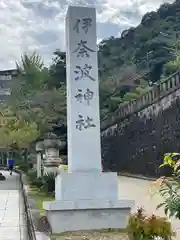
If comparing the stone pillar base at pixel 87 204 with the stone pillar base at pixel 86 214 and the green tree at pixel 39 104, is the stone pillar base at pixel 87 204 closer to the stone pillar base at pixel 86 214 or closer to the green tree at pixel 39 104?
the stone pillar base at pixel 86 214

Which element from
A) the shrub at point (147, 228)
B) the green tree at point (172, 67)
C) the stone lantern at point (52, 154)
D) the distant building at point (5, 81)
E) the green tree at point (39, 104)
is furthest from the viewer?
the distant building at point (5, 81)

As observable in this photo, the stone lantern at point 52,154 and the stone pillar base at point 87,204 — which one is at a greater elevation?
the stone lantern at point 52,154

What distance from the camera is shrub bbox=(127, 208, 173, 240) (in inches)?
161

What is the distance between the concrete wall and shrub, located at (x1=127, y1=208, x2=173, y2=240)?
1233 cm

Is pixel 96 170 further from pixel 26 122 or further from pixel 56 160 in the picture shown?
pixel 26 122

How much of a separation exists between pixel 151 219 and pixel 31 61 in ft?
99.5

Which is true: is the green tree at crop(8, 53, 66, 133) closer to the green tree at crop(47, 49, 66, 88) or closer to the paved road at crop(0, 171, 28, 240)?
the green tree at crop(47, 49, 66, 88)

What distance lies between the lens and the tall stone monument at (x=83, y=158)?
18.7 ft

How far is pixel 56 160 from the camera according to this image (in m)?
13.1

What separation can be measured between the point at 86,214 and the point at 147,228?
1.78 metres

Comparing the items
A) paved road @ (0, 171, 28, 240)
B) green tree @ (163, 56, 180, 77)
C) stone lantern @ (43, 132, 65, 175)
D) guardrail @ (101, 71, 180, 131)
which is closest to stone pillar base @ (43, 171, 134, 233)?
paved road @ (0, 171, 28, 240)

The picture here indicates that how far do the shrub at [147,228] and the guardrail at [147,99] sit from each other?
12897mm

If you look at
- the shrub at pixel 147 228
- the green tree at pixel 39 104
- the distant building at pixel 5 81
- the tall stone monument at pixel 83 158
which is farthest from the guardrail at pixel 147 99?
the distant building at pixel 5 81

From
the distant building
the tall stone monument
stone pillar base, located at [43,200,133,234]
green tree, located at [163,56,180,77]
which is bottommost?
stone pillar base, located at [43,200,133,234]
